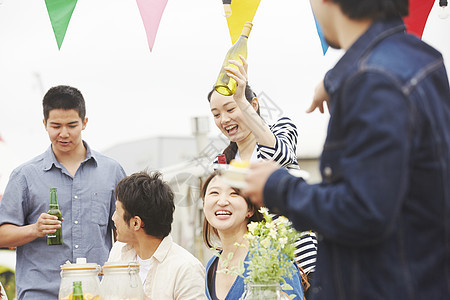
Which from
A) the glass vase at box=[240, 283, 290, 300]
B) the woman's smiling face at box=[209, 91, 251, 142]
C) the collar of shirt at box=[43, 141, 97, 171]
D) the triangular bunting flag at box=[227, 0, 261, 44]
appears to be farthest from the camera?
the triangular bunting flag at box=[227, 0, 261, 44]

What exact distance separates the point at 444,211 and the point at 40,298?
2.06m

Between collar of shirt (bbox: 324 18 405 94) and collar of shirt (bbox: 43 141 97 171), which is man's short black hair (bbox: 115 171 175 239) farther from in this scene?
collar of shirt (bbox: 324 18 405 94)

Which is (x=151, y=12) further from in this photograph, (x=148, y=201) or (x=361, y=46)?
(x=361, y=46)

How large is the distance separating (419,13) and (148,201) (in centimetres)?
163

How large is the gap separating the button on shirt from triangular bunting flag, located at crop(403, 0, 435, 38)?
1.62 meters

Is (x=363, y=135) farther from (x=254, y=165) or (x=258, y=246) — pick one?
(x=258, y=246)

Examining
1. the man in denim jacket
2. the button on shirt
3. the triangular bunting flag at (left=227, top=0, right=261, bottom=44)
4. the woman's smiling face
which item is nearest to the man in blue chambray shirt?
the button on shirt

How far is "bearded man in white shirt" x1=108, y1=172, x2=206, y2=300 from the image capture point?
2271 millimetres

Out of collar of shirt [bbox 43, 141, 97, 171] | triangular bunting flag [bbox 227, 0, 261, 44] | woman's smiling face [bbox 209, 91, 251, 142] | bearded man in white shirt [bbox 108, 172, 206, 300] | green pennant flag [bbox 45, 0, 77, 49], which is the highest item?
green pennant flag [bbox 45, 0, 77, 49]

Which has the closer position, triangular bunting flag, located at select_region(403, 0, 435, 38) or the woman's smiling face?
the woman's smiling face

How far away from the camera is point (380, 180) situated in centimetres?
92

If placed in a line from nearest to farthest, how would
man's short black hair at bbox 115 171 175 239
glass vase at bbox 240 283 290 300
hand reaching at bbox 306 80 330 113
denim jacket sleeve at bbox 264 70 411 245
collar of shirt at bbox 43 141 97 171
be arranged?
denim jacket sleeve at bbox 264 70 411 245 → hand reaching at bbox 306 80 330 113 → glass vase at bbox 240 283 290 300 → man's short black hair at bbox 115 171 175 239 → collar of shirt at bbox 43 141 97 171

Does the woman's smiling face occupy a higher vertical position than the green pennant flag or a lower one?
lower

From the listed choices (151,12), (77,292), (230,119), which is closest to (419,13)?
(230,119)
